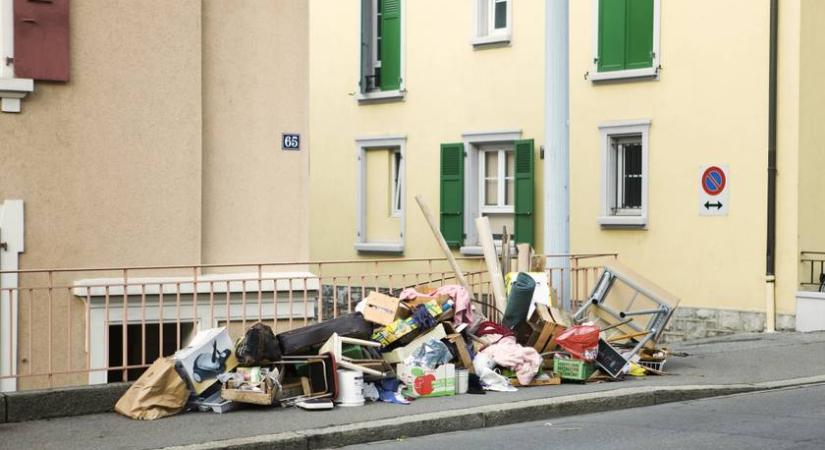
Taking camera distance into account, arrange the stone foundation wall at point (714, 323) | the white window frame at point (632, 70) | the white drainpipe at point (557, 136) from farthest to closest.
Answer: the white window frame at point (632, 70), the stone foundation wall at point (714, 323), the white drainpipe at point (557, 136)

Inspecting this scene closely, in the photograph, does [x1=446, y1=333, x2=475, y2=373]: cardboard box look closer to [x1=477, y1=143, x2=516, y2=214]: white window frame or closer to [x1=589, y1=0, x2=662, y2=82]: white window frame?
[x1=589, y1=0, x2=662, y2=82]: white window frame

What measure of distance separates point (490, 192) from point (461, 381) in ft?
38.5

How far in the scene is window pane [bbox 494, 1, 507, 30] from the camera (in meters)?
22.9

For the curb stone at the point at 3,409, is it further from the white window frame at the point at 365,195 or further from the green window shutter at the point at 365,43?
the green window shutter at the point at 365,43

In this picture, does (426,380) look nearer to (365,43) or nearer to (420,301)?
(420,301)

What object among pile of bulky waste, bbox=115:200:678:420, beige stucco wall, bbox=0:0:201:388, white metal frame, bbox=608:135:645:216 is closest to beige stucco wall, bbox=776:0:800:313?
white metal frame, bbox=608:135:645:216

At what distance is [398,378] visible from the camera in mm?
11664

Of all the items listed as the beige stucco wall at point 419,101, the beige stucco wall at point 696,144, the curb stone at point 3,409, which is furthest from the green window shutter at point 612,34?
the curb stone at point 3,409

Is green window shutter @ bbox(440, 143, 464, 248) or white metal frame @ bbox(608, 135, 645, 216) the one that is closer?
white metal frame @ bbox(608, 135, 645, 216)

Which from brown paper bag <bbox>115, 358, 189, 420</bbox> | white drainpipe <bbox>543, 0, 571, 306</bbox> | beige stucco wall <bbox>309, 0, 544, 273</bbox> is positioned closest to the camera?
brown paper bag <bbox>115, 358, 189, 420</bbox>

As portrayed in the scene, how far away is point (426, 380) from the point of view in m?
11.6

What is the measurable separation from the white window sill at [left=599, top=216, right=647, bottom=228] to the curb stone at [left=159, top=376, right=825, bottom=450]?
7.60 meters

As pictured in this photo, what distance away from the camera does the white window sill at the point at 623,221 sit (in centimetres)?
2050

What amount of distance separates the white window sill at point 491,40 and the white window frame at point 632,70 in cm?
198
